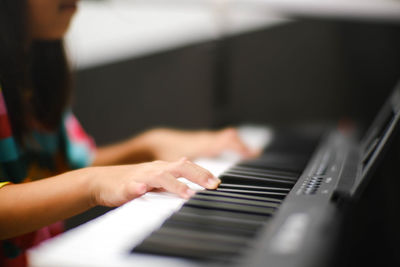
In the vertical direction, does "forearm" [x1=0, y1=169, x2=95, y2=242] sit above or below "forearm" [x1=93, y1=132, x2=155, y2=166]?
above

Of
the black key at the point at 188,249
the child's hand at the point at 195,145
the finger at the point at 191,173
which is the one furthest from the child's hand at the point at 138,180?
the child's hand at the point at 195,145

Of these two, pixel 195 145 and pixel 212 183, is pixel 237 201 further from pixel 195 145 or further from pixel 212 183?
pixel 195 145

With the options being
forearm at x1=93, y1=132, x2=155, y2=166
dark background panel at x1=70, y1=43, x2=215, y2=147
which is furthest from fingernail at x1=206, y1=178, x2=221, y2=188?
dark background panel at x1=70, y1=43, x2=215, y2=147

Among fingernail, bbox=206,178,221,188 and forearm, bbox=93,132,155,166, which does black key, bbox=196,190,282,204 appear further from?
forearm, bbox=93,132,155,166

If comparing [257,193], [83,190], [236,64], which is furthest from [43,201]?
[236,64]

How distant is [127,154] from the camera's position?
3.26 ft

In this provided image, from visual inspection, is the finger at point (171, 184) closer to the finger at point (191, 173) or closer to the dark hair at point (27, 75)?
the finger at point (191, 173)

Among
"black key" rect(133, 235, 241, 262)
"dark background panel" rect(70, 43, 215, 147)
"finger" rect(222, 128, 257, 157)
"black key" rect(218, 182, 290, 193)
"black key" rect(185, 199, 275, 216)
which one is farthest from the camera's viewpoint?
"dark background panel" rect(70, 43, 215, 147)

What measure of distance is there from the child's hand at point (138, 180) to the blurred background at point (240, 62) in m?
0.75

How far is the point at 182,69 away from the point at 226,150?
0.55 meters

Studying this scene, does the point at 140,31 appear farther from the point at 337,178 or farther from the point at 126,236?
the point at 126,236

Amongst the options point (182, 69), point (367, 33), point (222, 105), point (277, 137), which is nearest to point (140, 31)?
point (182, 69)

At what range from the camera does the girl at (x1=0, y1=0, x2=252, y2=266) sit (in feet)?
1.83

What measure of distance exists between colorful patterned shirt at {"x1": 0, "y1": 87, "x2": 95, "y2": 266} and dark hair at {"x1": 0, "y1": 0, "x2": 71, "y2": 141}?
31 millimetres
